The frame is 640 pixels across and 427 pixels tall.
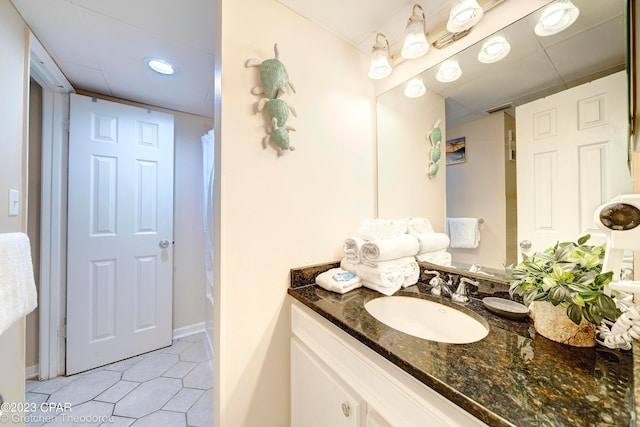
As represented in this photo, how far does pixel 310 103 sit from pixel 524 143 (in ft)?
2.99

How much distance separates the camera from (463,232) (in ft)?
3.42

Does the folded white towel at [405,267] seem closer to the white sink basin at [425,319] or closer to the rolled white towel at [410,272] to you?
the rolled white towel at [410,272]

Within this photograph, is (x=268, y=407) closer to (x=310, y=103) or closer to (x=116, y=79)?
(x=310, y=103)

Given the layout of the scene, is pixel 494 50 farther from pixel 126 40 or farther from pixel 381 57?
pixel 126 40

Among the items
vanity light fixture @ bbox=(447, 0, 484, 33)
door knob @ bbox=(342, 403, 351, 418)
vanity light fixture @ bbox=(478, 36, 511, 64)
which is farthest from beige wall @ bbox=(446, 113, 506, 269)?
door knob @ bbox=(342, 403, 351, 418)

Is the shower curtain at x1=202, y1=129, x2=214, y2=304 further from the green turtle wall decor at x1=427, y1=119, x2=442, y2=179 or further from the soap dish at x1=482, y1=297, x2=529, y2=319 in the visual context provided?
the soap dish at x1=482, y1=297, x2=529, y2=319

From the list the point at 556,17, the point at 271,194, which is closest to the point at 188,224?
the point at 271,194

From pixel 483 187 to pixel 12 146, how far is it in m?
2.18

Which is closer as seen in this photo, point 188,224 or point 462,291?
point 462,291

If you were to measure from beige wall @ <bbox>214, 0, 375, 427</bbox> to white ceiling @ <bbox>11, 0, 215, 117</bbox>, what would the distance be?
423 mm

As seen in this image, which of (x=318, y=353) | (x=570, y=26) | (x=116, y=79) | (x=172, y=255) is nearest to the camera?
(x=570, y=26)

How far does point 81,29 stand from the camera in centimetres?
116

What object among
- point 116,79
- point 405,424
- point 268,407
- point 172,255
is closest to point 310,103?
point 405,424

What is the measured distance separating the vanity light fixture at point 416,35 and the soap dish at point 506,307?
1.11 m
